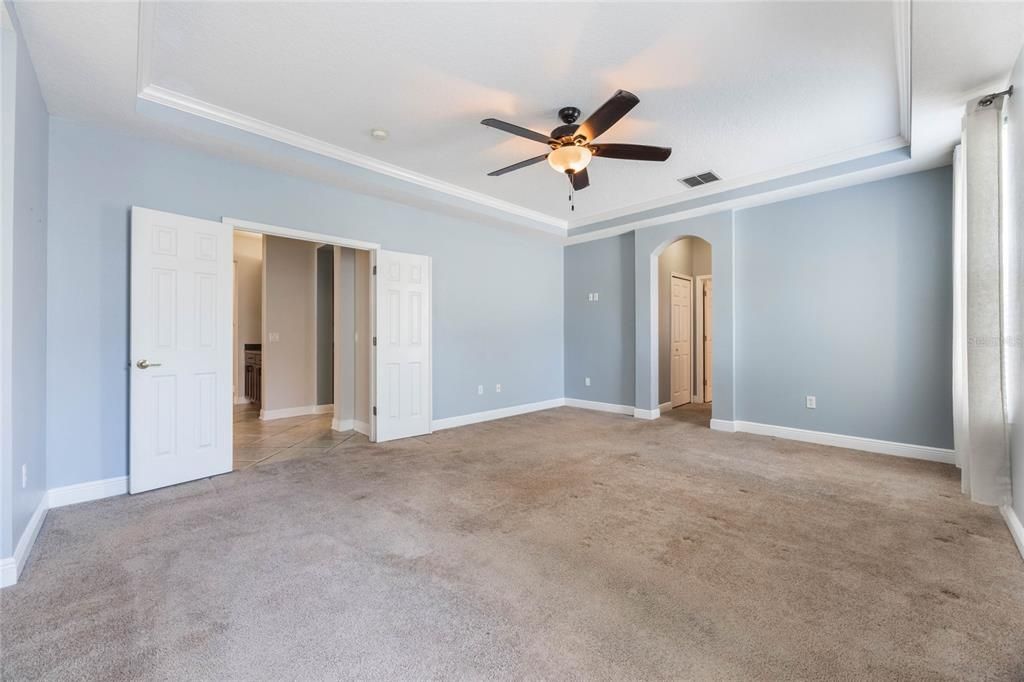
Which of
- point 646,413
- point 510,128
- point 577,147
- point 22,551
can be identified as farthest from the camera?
point 646,413

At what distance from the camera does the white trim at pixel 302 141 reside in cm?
308

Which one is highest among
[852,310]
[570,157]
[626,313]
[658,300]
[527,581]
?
[570,157]

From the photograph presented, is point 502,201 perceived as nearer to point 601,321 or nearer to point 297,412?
point 601,321

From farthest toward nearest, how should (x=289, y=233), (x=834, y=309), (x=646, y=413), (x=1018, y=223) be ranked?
(x=646, y=413)
(x=834, y=309)
(x=289, y=233)
(x=1018, y=223)

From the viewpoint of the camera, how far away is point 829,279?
15.0ft

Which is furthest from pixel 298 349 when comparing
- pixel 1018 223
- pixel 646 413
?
pixel 1018 223

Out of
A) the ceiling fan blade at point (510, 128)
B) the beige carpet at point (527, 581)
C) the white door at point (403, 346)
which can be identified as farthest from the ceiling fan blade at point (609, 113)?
the white door at point (403, 346)

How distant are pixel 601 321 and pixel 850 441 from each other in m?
3.34

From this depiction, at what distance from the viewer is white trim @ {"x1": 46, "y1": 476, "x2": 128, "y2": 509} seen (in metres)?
2.96

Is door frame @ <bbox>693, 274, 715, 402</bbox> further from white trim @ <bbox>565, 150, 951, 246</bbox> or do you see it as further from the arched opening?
white trim @ <bbox>565, 150, 951, 246</bbox>

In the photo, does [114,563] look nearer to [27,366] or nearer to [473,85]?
[27,366]

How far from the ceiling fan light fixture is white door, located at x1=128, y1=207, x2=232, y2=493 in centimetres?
A: 277

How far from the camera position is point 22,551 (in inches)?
86.8

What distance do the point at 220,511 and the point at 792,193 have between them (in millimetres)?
5786
